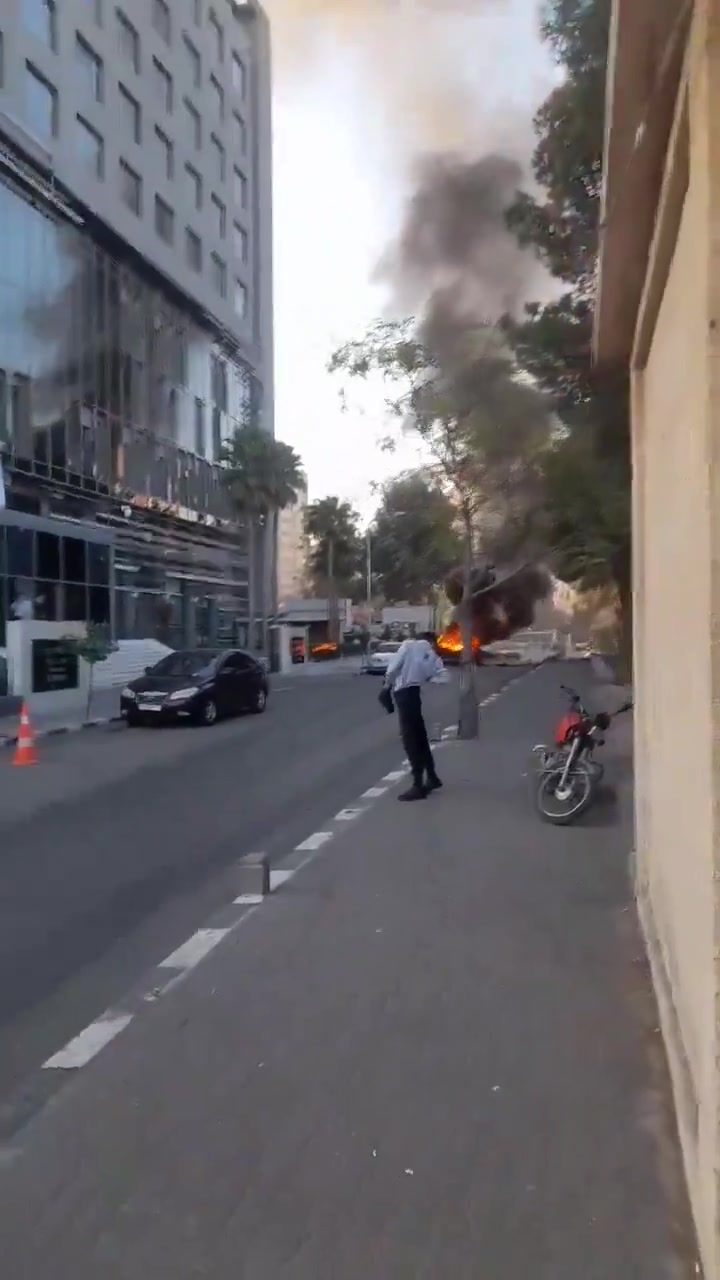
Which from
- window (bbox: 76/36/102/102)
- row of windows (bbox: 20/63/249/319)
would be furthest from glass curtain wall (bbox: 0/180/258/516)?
window (bbox: 76/36/102/102)

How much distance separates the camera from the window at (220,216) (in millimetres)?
45812

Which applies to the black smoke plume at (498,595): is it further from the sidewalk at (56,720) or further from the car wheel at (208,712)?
the sidewalk at (56,720)

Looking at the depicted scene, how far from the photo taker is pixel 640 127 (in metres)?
3.47

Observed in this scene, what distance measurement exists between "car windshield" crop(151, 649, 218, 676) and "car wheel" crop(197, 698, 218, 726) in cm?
65

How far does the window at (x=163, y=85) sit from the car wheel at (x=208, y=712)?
1006 inches

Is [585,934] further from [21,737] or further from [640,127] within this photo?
[21,737]

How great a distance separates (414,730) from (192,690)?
37.0 ft

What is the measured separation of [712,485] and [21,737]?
1438 cm

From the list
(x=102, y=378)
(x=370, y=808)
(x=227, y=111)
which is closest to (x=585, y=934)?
(x=370, y=808)

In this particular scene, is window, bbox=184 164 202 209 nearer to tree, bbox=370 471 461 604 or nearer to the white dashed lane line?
tree, bbox=370 471 461 604

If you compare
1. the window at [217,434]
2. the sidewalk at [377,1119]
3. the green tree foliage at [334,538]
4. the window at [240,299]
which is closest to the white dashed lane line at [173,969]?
the sidewalk at [377,1119]

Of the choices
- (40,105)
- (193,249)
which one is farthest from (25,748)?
(193,249)

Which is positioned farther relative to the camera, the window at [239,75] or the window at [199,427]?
the window at [239,75]

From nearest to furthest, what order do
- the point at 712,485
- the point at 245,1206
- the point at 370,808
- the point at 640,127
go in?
the point at 712,485 → the point at 245,1206 → the point at 640,127 → the point at 370,808
